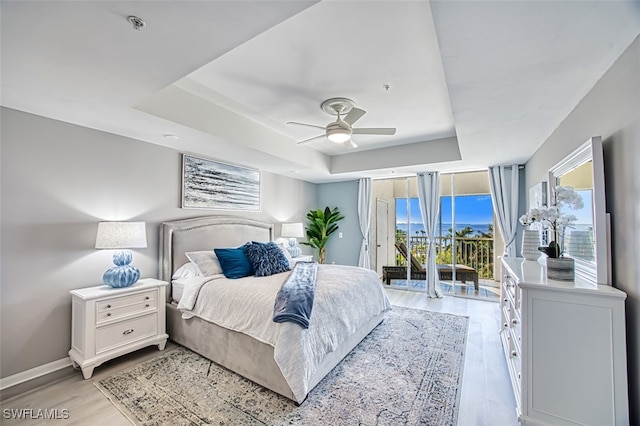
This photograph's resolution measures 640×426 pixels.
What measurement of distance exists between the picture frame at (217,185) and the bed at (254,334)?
266 mm

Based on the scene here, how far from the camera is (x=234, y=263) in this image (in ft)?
11.2

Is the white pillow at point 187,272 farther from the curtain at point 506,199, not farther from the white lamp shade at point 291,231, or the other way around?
the curtain at point 506,199

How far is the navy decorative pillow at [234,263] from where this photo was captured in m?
3.34

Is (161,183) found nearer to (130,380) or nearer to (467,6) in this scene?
(130,380)

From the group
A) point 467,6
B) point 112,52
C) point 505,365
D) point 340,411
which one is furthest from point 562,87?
point 112,52

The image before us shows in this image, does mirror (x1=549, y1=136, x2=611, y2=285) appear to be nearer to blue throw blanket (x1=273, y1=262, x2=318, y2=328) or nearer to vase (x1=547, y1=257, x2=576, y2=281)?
vase (x1=547, y1=257, x2=576, y2=281)

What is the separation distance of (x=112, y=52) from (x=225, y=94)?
133 centimetres

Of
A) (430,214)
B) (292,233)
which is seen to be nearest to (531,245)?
(430,214)

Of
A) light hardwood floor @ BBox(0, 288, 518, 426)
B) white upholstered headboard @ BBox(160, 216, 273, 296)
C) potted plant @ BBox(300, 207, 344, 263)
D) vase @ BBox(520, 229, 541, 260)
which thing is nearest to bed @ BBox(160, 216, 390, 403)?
white upholstered headboard @ BBox(160, 216, 273, 296)

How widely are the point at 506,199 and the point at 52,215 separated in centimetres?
621

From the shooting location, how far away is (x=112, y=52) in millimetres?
1674

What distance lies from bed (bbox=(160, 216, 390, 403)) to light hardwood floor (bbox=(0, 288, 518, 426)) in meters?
0.67

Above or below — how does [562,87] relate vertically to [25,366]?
above

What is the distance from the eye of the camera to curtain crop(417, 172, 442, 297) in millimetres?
5250
